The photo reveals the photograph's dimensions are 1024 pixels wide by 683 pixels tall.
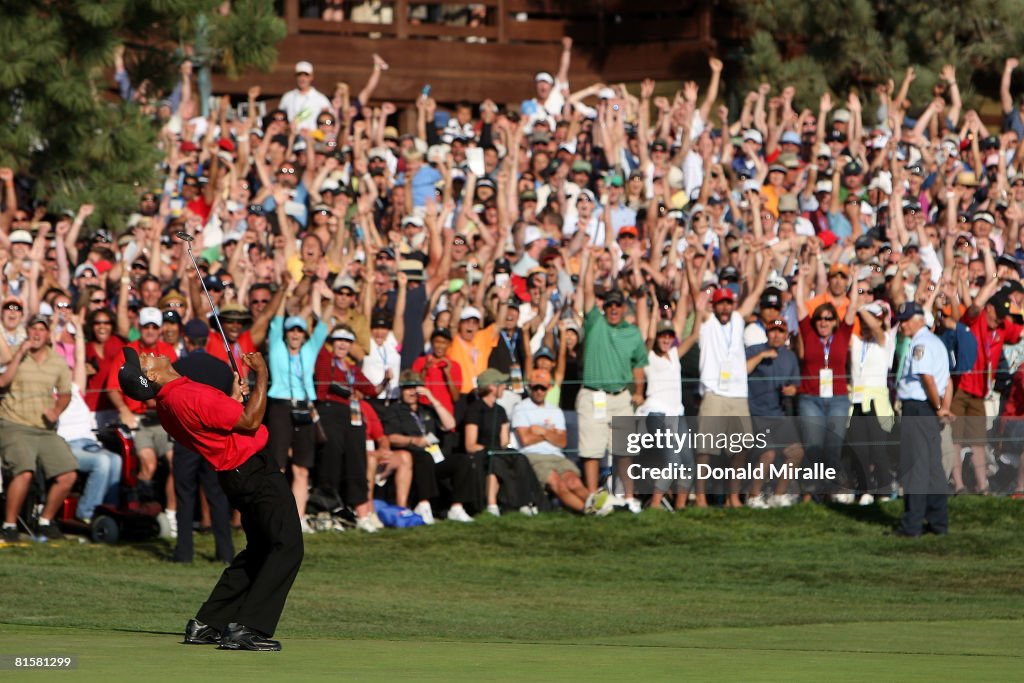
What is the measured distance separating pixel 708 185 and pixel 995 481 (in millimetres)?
5586

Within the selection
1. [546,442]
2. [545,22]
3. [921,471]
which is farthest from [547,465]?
[545,22]

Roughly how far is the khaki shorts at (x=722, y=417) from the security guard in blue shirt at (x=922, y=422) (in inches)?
55.3

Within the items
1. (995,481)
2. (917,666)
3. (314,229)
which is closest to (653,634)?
(917,666)

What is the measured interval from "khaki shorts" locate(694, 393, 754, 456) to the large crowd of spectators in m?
0.03

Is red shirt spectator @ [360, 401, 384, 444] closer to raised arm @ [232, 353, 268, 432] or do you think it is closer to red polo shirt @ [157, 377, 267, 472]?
red polo shirt @ [157, 377, 267, 472]

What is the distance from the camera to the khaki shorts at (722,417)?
17.2 meters

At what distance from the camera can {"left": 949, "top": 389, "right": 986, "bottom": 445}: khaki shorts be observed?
54.9ft

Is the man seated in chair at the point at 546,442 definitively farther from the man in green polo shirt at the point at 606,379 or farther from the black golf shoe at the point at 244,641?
the black golf shoe at the point at 244,641

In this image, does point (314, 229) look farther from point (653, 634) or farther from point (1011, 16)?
point (1011, 16)

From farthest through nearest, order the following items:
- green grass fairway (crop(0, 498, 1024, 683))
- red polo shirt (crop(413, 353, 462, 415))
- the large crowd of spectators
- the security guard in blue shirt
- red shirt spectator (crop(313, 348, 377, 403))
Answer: red polo shirt (crop(413, 353, 462, 415)) < red shirt spectator (crop(313, 348, 377, 403)) < the security guard in blue shirt < the large crowd of spectators < green grass fairway (crop(0, 498, 1024, 683))

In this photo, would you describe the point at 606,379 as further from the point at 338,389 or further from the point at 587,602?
the point at 587,602

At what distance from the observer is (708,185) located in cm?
2130

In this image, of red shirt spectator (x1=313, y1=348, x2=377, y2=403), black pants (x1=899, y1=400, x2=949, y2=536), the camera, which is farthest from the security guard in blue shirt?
the camera

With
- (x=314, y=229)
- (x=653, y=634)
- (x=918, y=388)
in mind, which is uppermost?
(x=314, y=229)
